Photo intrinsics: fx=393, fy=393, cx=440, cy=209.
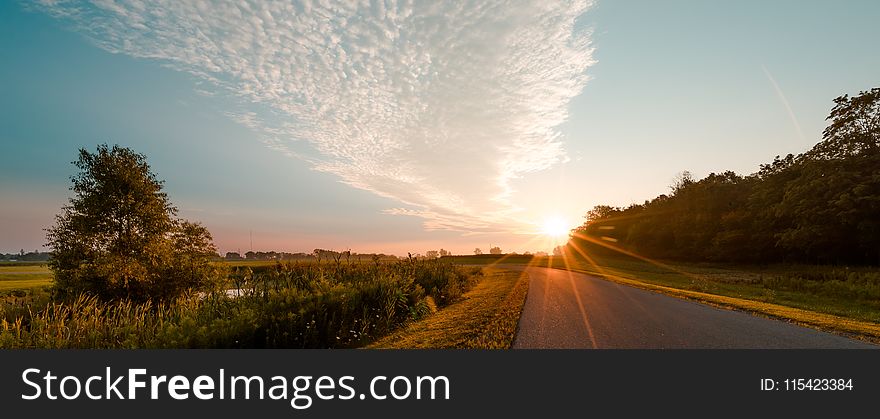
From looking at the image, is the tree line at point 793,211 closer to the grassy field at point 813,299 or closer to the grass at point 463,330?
the grassy field at point 813,299

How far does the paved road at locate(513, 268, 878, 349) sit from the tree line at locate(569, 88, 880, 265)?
125 ft

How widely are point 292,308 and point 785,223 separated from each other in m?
64.3

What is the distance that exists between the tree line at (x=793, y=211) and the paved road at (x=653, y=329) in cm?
3805

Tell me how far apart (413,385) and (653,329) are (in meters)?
7.11

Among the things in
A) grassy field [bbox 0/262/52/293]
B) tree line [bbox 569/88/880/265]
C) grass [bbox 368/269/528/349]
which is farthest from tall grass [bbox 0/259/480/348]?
tree line [bbox 569/88/880/265]

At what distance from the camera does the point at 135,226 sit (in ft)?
90.7

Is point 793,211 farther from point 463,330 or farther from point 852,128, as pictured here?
point 463,330

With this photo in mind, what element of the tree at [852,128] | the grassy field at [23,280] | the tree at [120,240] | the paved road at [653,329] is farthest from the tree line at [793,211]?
the grassy field at [23,280]

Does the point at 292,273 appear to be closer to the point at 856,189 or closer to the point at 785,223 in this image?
the point at 856,189

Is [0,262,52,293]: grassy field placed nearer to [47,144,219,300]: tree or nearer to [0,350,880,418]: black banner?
[47,144,219,300]: tree

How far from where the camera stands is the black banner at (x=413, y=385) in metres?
4.86

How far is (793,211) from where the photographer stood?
44.3 metres

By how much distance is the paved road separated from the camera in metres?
8.05

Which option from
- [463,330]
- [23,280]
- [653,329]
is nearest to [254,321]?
[463,330]
